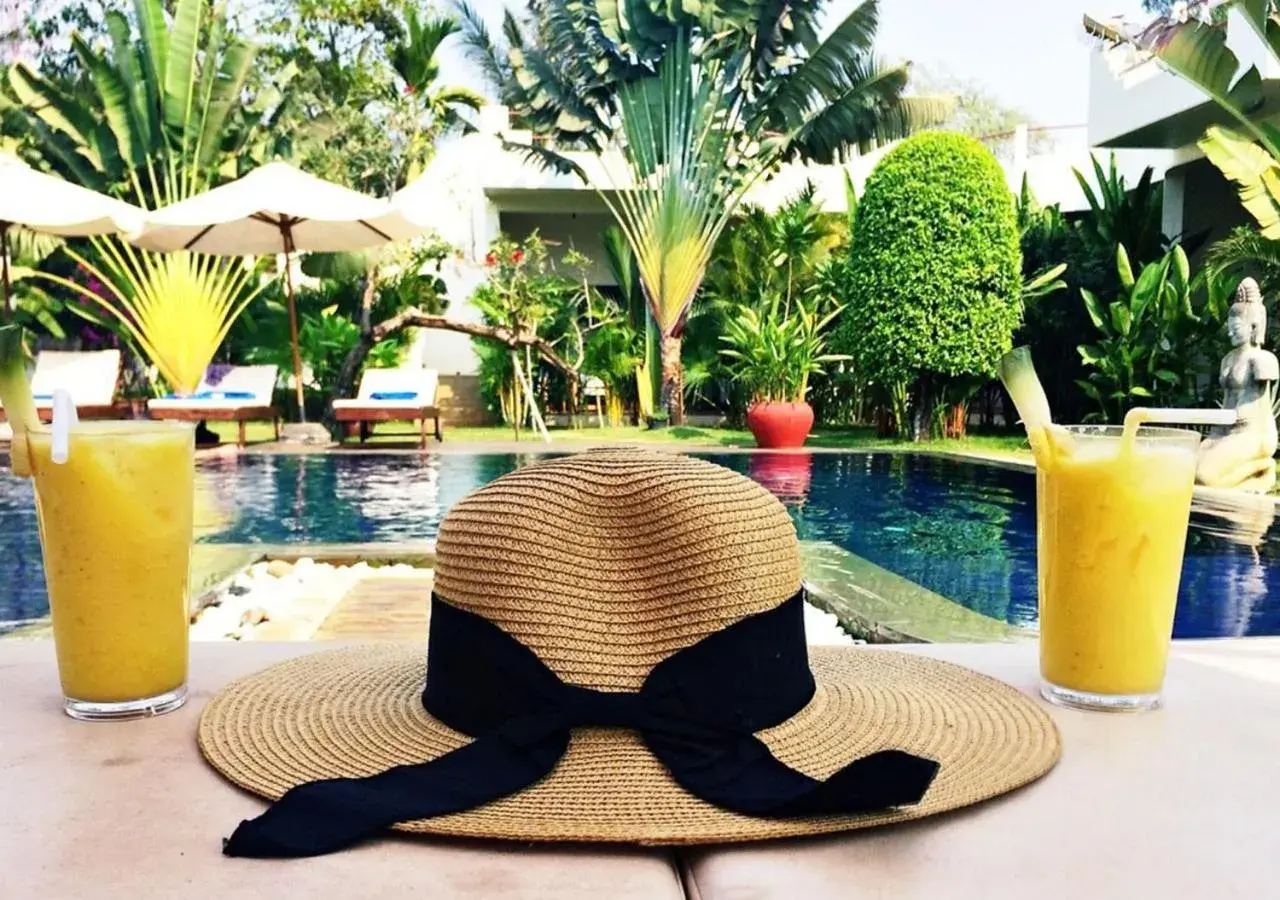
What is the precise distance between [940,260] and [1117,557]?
34.3ft

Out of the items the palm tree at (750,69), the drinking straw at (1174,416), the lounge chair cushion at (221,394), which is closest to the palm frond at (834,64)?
the palm tree at (750,69)

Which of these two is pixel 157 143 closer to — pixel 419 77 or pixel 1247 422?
pixel 419 77

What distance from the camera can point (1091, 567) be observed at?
0.99m

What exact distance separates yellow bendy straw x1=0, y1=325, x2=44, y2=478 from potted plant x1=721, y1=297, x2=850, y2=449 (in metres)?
9.62

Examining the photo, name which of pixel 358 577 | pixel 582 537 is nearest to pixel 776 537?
pixel 582 537

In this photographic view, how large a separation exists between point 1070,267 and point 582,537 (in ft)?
42.4

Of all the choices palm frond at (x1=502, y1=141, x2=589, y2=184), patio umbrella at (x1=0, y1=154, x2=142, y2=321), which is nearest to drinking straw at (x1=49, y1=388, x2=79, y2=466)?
patio umbrella at (x1=0, y1=154, x2=142, y2=321)

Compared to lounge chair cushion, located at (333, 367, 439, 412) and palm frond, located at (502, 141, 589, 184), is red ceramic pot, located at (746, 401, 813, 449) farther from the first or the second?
palm frond, located at (502, 141, 589, 184)

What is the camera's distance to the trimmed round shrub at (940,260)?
10.9 metres

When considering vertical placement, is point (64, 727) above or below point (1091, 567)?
below

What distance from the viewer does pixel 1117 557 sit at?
98cm

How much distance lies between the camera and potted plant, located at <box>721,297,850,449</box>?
412 inches

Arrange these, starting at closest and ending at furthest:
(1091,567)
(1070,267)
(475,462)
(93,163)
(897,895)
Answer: (897,895) → (1091,567) → (475,462) → (1070,267) → (93,163)

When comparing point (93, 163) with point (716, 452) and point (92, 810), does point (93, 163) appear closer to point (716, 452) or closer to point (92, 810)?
point (716, 452)
